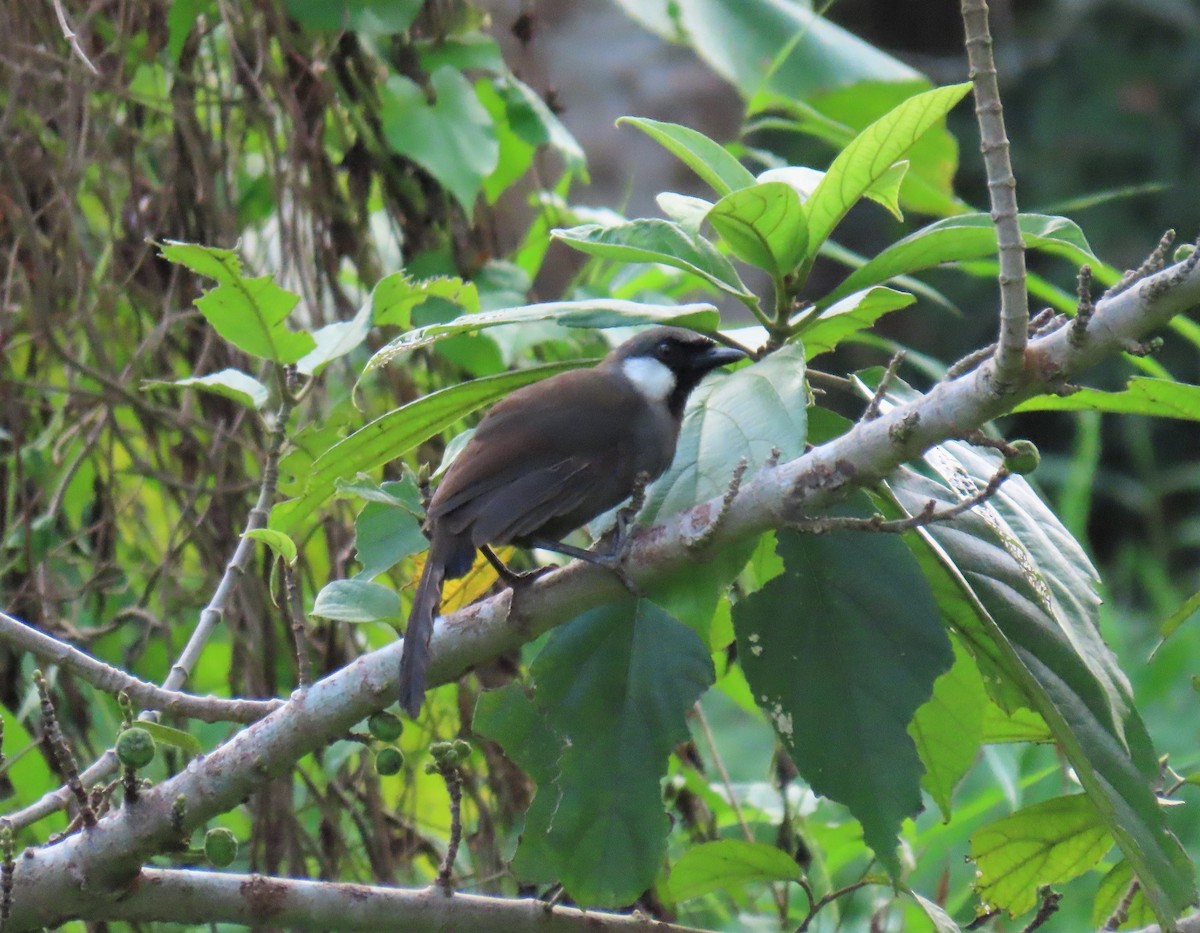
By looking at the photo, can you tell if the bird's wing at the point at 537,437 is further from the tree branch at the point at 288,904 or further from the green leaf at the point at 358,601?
the tree branch at the point at 288,904

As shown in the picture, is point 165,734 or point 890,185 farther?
point 890,185

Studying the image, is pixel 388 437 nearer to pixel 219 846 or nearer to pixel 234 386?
pixel 234 386

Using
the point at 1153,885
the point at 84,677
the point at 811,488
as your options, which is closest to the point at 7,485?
the point at 84,677

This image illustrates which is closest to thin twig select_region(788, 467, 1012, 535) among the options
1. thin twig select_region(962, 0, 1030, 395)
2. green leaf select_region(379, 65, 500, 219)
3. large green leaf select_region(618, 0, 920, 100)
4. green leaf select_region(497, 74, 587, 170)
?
thin twig select_region(962, 0, 1030, 395)

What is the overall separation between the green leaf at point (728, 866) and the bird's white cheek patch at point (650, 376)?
37.6 inches

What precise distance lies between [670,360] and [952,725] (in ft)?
3.71

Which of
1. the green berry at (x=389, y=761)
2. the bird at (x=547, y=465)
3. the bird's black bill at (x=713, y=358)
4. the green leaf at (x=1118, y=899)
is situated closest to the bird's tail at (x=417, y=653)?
the bird at (x=547, y=465)

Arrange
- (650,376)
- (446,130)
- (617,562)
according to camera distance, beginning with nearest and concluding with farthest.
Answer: (617,562)
(446,130)
(650,376)

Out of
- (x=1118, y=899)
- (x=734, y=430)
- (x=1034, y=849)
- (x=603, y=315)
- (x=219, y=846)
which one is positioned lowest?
(x=1118, y=899)

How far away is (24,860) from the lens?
150 centimetres

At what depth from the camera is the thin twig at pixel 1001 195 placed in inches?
47.3

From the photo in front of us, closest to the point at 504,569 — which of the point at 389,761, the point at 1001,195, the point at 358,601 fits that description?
the point at 358,601

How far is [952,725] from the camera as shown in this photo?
5.70ft

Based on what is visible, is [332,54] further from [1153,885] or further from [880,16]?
[880,16]
